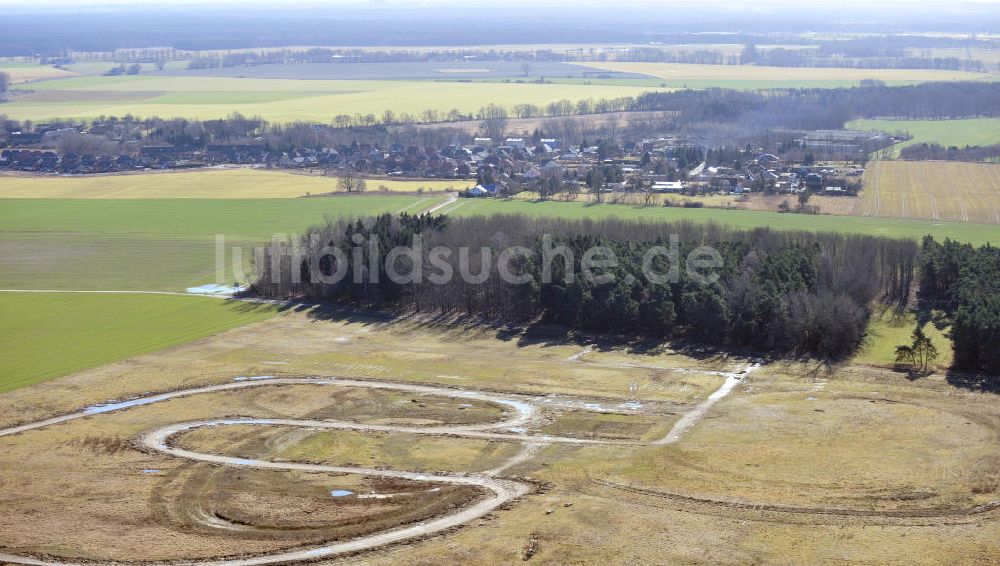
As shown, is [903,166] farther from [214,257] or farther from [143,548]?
[143,548]

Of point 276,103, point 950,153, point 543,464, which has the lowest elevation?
point 543,464

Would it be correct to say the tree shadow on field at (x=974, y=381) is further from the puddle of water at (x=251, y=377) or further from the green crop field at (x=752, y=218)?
the puddle of water at (x=251, y=377)

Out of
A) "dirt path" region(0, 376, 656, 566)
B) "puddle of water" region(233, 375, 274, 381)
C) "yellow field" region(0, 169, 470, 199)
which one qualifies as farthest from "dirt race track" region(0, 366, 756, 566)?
"yellow field" region(0, 169, 470, 199)

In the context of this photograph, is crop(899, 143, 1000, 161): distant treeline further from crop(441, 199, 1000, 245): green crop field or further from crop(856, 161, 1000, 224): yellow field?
crop(441, 199, 1000, 245): green crop field

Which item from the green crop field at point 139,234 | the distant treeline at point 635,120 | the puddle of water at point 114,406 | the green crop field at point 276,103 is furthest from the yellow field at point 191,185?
the puddle of water at point 114,406

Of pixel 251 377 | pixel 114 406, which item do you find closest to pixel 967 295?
pixel 251 377

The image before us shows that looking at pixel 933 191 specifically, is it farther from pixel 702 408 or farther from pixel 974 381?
pixel 702 408

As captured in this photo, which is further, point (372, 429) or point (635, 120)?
point (635, 120)
